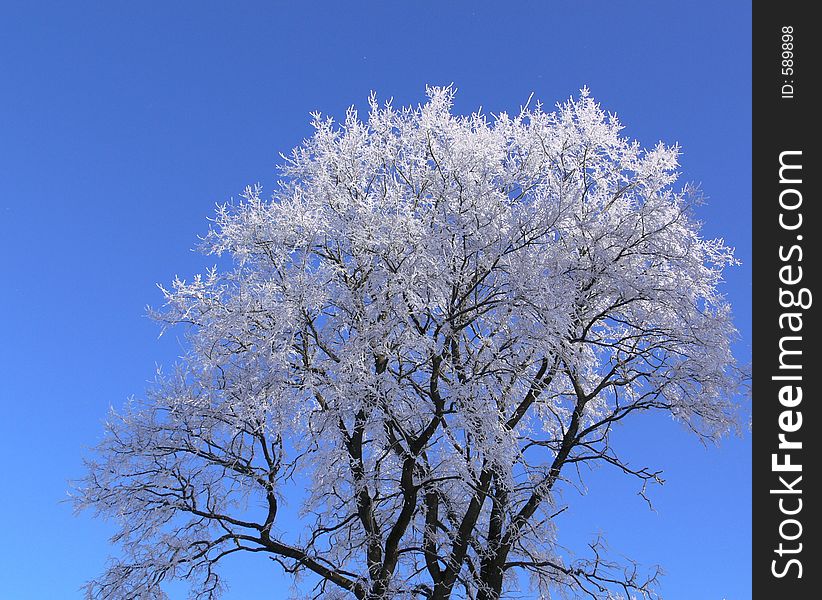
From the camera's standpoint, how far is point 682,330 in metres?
11.7

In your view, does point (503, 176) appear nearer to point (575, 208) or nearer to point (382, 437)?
point (575, 208)

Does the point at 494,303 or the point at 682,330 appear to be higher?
the point at 682,330

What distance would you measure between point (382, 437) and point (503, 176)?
4150mm

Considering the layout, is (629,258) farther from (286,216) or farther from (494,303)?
(286,216)
